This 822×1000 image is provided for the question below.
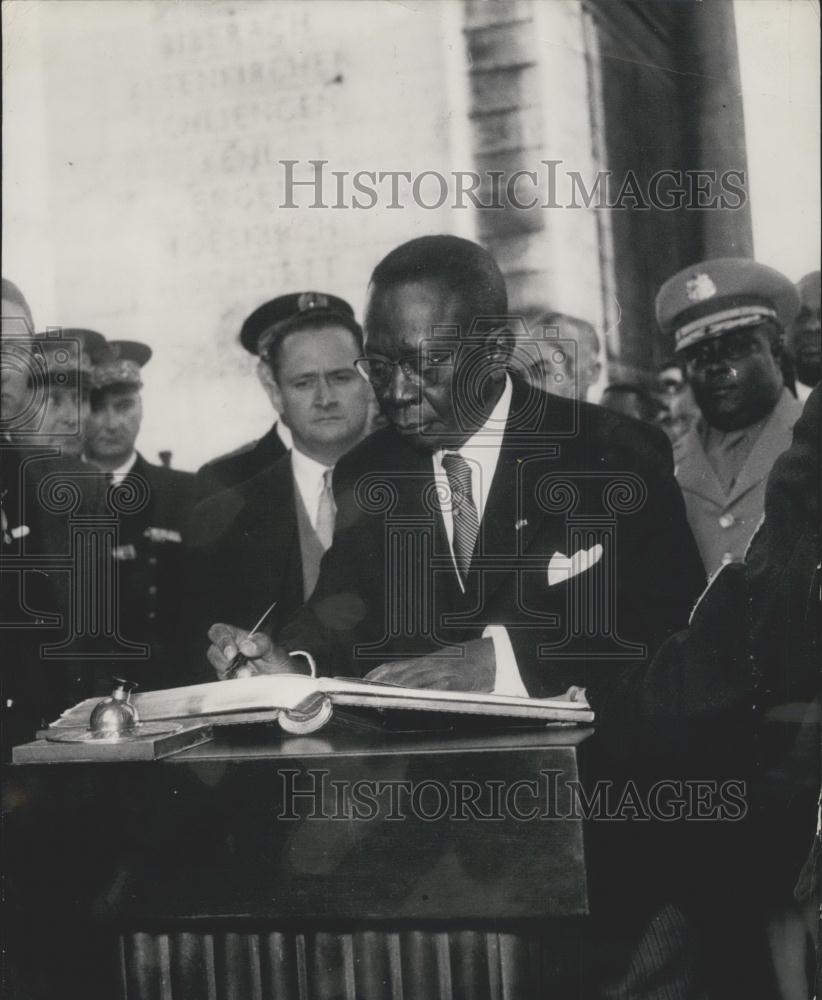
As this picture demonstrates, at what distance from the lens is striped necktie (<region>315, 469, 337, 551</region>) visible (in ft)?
8.22

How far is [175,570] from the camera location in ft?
8.27

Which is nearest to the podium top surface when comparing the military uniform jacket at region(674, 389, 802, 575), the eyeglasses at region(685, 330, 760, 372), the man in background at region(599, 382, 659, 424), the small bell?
the small bell

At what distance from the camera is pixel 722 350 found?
2451mm

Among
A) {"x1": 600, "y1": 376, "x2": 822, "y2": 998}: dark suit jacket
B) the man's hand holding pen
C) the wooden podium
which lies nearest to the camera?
the wooden podium

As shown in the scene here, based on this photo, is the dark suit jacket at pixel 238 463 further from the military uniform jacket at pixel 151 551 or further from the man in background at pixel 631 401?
the man in background at pixel 631 401

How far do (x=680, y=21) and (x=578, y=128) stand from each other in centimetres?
35

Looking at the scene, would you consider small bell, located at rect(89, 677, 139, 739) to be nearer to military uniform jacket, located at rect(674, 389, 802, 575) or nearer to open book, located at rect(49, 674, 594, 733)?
open book, located at rect(49, 674, 594, 733)

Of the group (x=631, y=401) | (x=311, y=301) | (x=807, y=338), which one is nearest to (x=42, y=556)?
(x=311, y=301)

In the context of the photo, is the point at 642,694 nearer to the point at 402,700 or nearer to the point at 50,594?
the point at 402,700

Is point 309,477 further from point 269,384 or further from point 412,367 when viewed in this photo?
point 412,367

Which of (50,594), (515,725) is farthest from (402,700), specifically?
(50,594)

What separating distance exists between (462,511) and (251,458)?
54 cm

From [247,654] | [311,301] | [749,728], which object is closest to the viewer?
[247,654]

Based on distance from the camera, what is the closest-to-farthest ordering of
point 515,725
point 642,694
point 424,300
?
point 515,725 → point 642,694 → point 424,300
